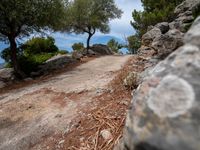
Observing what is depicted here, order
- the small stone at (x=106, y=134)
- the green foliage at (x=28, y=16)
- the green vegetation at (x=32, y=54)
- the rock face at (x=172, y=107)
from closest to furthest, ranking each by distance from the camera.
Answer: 1. the rock face at (x=172, y=107)
2. the small stone at (x=106, y=134)
3. the green foliage at (x=28, y=16)
4. the green vegetation at (x=32, y=54)

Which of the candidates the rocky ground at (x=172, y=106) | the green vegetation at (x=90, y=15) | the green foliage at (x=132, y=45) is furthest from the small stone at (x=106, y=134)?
the green foliage at (x=132, y=45)

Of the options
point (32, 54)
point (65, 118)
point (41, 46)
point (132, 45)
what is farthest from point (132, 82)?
point (132, 45)

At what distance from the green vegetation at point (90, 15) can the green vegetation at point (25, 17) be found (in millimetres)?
14615

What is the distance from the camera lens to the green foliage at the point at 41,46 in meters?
31.3

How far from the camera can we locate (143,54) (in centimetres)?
1574

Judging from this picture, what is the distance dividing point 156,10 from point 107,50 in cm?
960

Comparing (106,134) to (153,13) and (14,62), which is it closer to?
(14,62)

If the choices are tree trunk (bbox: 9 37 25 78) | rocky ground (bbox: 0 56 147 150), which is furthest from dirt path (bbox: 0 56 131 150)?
tree trunk (bbox: 9 37 25 78)

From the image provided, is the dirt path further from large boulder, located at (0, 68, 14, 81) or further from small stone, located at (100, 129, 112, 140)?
large boulder, located at (0, 68, 14, 81)

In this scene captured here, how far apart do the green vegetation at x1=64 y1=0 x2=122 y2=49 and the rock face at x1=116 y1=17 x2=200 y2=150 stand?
31728 mm

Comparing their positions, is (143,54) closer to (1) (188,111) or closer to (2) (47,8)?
(2) (47,8)

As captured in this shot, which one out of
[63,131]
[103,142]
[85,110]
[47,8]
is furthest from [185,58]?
[47,8]

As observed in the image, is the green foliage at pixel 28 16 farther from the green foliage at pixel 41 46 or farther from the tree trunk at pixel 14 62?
the green foliage at pixel 41 46

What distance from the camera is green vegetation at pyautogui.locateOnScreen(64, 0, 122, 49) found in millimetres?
34812
